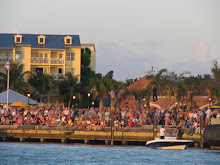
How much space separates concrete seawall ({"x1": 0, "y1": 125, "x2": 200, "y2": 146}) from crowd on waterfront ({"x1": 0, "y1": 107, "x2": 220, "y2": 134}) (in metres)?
0.43

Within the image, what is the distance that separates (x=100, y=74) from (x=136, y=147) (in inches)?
2086

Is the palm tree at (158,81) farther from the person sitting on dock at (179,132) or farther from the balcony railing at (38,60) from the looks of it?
the person sitting on dock at (179,132)

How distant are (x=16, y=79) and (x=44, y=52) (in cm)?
1081

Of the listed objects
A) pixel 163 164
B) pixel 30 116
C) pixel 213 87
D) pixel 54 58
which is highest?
pixel 54 58

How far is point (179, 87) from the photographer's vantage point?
225 ft

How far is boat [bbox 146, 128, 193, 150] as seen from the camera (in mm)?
38094

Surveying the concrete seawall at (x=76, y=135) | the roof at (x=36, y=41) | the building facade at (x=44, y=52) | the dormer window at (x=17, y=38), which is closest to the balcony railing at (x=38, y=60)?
the building facade at (x=44, y=52)

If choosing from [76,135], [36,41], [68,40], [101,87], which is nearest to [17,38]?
[36,41]

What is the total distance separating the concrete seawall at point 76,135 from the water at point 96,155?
40.3 inches

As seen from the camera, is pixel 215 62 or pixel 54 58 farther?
pixel 54 58

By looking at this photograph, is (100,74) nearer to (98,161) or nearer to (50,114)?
(50,114)

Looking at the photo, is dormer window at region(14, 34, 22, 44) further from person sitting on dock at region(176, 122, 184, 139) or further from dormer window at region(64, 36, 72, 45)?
person sitting on dock at region(176, 122, 184, 139)

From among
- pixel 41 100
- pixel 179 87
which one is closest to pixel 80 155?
pixel 179 87

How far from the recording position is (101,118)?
42125 mm
